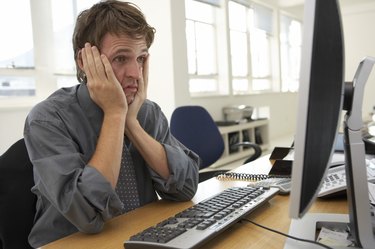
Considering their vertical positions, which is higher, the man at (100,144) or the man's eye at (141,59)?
the man's eye at (141,59)

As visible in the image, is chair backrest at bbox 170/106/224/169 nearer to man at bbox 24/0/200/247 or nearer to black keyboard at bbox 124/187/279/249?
man at bbox 24/0/200/247

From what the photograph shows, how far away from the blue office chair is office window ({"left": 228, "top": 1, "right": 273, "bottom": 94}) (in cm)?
339

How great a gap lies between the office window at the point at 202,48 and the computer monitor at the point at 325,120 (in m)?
4.49

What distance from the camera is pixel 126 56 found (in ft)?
3.64

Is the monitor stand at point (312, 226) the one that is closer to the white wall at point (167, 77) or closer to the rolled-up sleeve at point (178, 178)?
the rolled-up sleeve at point (178, 178)

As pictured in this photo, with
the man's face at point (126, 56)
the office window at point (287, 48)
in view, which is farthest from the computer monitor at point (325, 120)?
the office window at point (287, 48)

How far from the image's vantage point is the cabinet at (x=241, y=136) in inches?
197

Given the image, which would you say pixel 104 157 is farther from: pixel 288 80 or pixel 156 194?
pixel 288 80

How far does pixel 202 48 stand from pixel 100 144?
4762 mm

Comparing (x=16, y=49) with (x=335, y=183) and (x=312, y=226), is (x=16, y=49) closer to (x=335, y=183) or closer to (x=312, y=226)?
(x=335, y=183)

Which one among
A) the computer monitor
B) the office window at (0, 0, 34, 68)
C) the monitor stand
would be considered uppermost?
the office window at (0, 0, 34, 68)

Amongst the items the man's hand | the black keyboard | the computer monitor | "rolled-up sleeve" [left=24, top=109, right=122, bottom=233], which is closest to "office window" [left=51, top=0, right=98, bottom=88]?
the man's hand

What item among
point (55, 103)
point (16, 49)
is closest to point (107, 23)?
point (55, 103)

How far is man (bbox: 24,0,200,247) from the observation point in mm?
891
